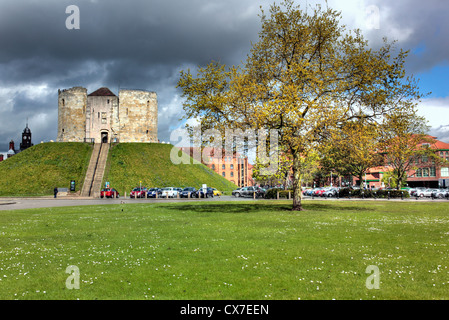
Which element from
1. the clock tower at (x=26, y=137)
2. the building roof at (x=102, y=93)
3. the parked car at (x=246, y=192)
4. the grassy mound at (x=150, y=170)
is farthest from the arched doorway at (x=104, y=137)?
the clock tower at (x=26, y=137)

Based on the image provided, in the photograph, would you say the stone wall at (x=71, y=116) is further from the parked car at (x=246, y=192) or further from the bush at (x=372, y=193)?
the bush at (x=372, y=193)

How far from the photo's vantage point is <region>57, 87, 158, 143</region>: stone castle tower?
86.6 meters

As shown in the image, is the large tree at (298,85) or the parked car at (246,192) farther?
the parked car at (246,192)

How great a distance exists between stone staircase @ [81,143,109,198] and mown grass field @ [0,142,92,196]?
1107 millimetres

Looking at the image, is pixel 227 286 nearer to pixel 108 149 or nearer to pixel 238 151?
pixel 238 151

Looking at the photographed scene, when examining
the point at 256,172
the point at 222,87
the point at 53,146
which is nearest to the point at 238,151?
the point at 256,172

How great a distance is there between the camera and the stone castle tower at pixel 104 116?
86.6m

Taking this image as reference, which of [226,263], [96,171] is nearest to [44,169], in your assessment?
[96,171]

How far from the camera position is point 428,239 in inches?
496

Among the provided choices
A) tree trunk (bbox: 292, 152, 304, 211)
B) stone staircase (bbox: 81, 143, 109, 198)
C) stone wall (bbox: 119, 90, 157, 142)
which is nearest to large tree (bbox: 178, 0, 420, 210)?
tree trunk (bbox: 292, 152, 304, 211)

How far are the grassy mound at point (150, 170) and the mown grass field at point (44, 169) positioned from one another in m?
6.35

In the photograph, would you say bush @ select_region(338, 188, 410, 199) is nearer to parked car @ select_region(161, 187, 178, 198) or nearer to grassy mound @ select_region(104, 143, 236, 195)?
parked car @ select_region(161, 187, 178, 198)

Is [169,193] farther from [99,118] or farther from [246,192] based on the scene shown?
[99,118]

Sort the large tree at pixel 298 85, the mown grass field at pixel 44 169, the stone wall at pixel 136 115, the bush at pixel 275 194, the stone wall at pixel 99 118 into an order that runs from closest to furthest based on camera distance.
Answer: the large tree at pixel 298 85
the bush at pixel 275 194
the mown grass field at pixel 44 169
the stone wall at pixel 99 118
the stone wall at pixel 136 115
